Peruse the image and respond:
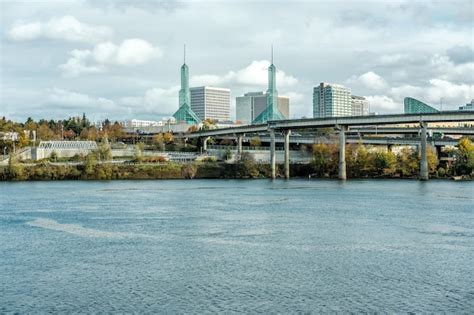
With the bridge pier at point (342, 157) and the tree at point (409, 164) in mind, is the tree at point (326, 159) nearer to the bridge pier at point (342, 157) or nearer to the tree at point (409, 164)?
the bridge pier at point (342, 157)

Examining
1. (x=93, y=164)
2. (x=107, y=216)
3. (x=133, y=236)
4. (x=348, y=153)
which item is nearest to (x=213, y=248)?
(x=133, y=236)

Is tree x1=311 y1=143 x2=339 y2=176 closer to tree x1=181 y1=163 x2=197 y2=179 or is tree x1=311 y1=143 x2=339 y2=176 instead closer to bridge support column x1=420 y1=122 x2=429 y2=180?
bridge support column x1=420 y1=122 x2=429 y2=180

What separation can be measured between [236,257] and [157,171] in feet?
295

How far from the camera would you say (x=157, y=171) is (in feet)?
415

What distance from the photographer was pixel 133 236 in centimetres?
4628

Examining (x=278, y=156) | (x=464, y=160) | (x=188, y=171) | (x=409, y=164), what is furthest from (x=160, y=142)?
(x=464, y=160)

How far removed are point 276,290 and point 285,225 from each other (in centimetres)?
2149

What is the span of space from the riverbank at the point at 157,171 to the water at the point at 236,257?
5203cm

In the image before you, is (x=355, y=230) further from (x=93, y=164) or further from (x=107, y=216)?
(x=93, y=164)

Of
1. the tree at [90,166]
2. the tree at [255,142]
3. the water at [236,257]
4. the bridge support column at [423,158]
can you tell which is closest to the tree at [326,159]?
the bridge support column at [423,158]

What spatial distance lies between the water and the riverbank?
171 feet

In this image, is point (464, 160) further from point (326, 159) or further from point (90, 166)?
point (90, 166)

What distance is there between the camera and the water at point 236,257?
94.8 feet

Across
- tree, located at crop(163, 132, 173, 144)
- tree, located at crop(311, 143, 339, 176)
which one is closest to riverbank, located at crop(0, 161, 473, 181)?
tree, located at crop(311, 143, 339, 176)
